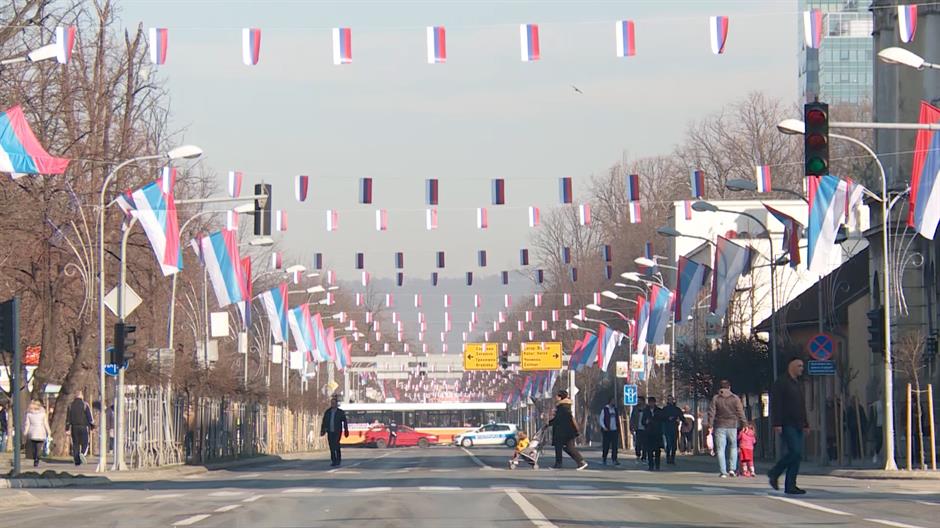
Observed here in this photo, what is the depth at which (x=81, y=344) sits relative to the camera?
152 ft

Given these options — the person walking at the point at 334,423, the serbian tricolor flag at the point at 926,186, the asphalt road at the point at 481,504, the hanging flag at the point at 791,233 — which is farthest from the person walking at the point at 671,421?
the asphalt road at the point at 481,504

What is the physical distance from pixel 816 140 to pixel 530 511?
9.48 metres

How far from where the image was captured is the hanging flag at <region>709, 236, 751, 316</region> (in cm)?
4825

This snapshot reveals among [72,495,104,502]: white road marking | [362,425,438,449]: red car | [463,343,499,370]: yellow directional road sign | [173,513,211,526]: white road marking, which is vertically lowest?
[362,425,438,449]: red car

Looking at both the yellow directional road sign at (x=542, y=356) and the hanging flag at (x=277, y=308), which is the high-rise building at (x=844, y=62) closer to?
the yellow directional road sign at (x=542, y=356)

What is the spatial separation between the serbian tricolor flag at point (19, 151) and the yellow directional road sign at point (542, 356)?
223 feet

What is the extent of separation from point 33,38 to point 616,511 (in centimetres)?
2776

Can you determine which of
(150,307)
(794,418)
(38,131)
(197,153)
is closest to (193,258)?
(150,307)

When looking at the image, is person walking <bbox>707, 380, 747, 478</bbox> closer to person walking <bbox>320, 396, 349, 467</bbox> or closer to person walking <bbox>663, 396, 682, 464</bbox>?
person walking <bbox>663, 396, 682, 464</bbox>

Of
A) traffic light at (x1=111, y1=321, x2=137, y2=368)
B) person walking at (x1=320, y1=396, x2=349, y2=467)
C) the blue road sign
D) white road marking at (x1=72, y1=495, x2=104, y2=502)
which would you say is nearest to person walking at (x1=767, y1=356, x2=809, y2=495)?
white road marking at (x1=72, y1=495, x2=104, y2=502)

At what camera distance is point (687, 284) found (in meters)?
51.3

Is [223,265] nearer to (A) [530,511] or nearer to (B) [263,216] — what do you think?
(B) [263,216]

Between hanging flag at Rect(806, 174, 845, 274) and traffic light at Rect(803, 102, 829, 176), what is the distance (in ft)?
40.1

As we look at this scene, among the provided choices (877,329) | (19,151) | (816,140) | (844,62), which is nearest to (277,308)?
(877,329)
